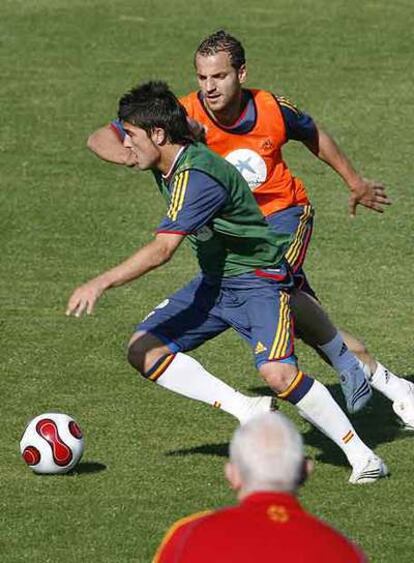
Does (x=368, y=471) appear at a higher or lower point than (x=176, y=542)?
lower

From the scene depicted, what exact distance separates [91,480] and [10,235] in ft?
21.1

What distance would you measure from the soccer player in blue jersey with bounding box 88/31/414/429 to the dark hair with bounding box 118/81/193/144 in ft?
2.82

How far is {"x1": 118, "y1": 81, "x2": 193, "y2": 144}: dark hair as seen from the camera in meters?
9.59

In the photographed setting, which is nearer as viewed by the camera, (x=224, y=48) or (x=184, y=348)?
(x=184, y=348)

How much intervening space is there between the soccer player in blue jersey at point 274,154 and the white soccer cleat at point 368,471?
0.82 m

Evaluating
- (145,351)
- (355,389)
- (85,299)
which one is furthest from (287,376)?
(85,299)

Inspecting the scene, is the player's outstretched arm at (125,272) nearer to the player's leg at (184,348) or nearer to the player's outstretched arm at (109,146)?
the player's leg at (184,348)

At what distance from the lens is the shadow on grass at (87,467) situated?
33.3 feet

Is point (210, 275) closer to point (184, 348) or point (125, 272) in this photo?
point (184, 348)

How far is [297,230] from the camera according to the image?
1116cm

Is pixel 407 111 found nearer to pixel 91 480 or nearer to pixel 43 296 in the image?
pixel 43 296

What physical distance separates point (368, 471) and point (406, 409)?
1.33 meters

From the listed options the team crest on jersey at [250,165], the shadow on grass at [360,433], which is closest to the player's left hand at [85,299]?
the shadow on grass at [360,433]

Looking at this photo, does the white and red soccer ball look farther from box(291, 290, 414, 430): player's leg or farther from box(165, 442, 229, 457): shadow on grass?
box(291, 290, 414, 430): player's leg
